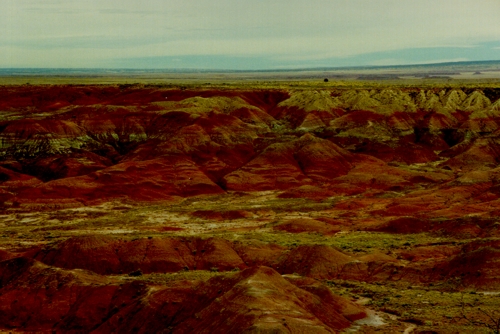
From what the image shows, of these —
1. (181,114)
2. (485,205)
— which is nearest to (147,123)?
(181,114)

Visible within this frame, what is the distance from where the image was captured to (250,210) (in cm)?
7706

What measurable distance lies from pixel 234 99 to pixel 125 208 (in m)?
50.7

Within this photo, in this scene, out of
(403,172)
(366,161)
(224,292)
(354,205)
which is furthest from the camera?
(366,161)

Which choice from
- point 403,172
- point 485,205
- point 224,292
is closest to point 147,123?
point 403,172

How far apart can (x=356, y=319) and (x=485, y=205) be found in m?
39.5

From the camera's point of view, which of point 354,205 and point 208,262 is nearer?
point 208,262

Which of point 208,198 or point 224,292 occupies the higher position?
point 224,292

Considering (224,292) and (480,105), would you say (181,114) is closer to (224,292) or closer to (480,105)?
(480,105)

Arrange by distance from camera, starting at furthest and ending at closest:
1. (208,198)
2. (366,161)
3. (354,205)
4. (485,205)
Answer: (366,161) < (208,198) < (354,205) < (485,205)

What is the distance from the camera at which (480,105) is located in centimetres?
12638

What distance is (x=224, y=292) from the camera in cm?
3556

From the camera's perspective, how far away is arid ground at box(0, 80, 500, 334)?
123 feet

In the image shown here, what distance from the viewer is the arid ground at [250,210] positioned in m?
37.4

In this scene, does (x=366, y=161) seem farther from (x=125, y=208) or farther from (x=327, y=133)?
(x=125, y=208)
